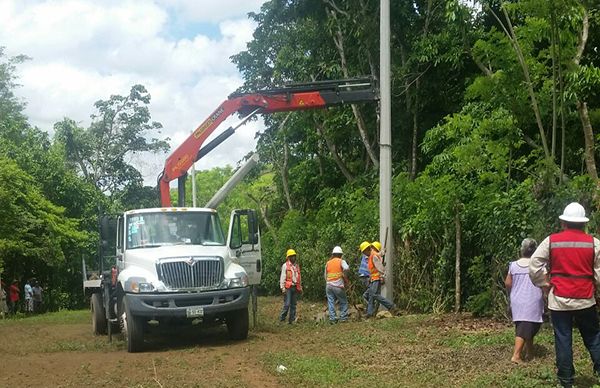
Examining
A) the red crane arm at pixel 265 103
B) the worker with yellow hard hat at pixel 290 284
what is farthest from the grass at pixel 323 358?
the red crane arm at pixel 265 103

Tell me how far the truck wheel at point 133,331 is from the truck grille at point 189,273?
0.81m

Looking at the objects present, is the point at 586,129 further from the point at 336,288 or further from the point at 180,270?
the point at 180,270

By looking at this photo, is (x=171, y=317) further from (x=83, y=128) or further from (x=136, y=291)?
(x=83, y=128)

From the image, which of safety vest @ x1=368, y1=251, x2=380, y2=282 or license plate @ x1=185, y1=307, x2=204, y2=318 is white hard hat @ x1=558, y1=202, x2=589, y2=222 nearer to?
license plate @ x1=185, y1=307, x2=204, y2=318

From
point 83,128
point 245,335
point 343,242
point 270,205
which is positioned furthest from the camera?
point 83,128

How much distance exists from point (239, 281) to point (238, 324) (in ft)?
2.92

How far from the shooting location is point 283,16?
914 inches

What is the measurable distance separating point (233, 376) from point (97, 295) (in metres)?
8.16

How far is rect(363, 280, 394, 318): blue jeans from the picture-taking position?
14.5 meters

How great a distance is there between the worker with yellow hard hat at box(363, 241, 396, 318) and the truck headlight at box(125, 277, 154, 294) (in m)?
5.08

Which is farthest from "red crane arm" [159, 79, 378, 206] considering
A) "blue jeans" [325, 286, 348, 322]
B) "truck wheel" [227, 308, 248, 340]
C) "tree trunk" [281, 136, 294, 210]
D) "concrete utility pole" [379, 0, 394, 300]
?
"tree trunk" [281, 136, 294, 210]

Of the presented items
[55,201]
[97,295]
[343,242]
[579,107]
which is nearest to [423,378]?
[579,107]

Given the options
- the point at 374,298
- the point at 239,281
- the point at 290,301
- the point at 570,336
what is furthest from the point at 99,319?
the point at 570,336

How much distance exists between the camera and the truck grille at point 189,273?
11656 mm
